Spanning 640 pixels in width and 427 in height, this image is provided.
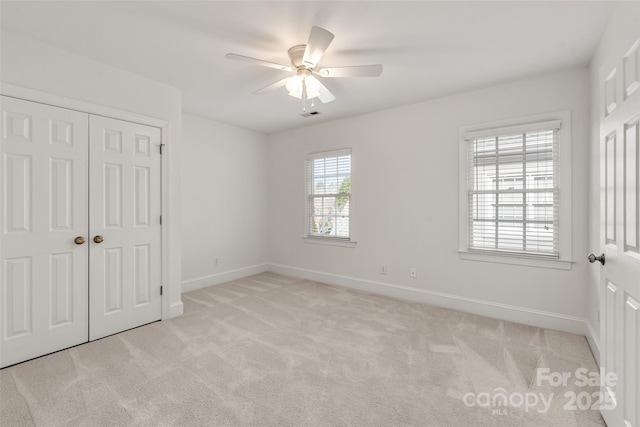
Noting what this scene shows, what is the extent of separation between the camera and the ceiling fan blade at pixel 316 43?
6.75ft

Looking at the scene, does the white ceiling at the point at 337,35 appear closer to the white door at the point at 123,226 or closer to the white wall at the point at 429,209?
the white wall at the point at 429,209

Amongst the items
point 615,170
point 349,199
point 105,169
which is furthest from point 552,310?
point 105,169

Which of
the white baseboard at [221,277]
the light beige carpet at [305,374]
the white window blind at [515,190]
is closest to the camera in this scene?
the light beige carpet at [305,374]

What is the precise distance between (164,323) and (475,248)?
3638mm

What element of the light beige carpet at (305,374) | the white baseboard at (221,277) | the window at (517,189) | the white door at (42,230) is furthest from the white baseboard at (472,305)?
the white door at (42,230)

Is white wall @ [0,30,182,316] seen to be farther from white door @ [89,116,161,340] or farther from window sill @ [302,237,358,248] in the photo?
window sill @ [302,237,358,248]

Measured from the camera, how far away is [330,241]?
4.95 m

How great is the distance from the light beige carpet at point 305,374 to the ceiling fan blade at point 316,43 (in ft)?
7.89

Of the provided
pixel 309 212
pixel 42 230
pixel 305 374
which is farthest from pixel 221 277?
pixel 305 374

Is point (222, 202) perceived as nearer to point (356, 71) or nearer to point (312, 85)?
point (312, 85)

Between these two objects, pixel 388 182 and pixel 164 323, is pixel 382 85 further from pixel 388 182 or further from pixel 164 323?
pixel 164 323

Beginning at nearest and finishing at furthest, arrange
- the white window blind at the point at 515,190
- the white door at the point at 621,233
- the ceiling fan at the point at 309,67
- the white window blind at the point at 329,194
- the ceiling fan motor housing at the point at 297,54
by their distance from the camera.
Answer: the white door at the point at 621,233 < the ceiling fan at the point at 309,67 < the ceiling fan motor housing at the point at 297,54 < the white window blind at the point at 515,190 < the white window blind at the point at 329,194

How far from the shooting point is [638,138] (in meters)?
1.38

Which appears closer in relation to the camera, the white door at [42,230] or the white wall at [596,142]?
the white wall at [596,142]
